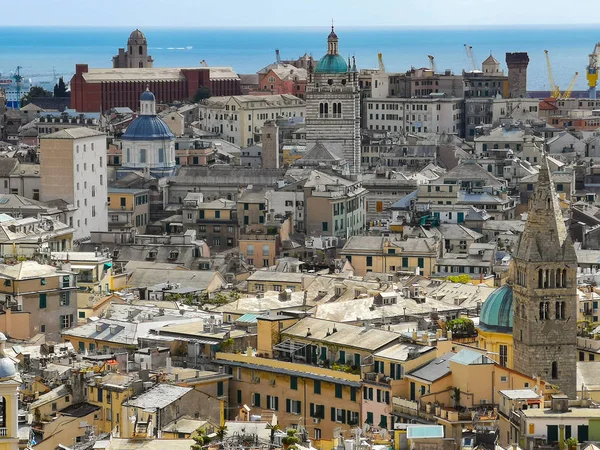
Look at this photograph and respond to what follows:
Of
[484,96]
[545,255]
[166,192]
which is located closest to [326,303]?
[545,255]

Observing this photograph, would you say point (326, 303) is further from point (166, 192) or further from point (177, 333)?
point (166, 192)

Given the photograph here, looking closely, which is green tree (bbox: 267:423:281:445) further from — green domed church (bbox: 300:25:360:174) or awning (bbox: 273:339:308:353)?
green domed church (bbox: 300:25:360:174)

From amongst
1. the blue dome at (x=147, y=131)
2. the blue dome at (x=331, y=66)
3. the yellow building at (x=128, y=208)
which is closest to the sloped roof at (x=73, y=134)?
the yellow building at (x=128, y=208)

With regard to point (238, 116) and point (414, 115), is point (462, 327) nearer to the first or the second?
point (238, 116)

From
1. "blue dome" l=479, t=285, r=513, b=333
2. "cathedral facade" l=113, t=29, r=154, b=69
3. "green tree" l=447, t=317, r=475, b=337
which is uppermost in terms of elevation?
"cathedral facade" l=113, t=29, r=154, b=69

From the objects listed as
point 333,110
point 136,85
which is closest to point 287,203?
point 333,110

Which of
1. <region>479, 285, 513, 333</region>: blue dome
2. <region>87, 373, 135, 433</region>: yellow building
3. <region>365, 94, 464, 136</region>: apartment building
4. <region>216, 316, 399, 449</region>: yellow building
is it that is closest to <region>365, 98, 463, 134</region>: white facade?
<region>365, 94, 464, 136</region>: apartment building

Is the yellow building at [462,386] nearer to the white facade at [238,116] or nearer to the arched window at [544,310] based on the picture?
the arched window at [544,310]
